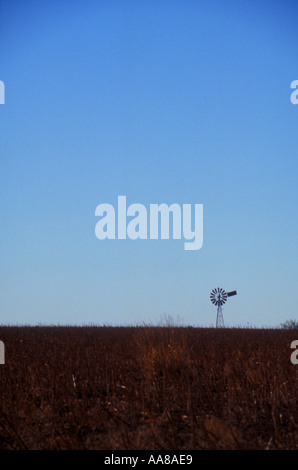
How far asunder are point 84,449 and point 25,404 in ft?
7.06

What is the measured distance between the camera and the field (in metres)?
5.92

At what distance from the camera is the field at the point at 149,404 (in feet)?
19.4

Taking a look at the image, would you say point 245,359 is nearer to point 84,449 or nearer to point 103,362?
point 103,362

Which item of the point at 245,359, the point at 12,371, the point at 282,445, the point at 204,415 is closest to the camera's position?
the point at 282,445

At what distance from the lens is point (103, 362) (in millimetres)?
10539

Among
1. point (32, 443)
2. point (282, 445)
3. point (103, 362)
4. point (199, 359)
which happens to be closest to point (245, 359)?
point (199, 359)

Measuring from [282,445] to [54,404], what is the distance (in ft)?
11.1

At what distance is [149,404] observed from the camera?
7.18 meters
